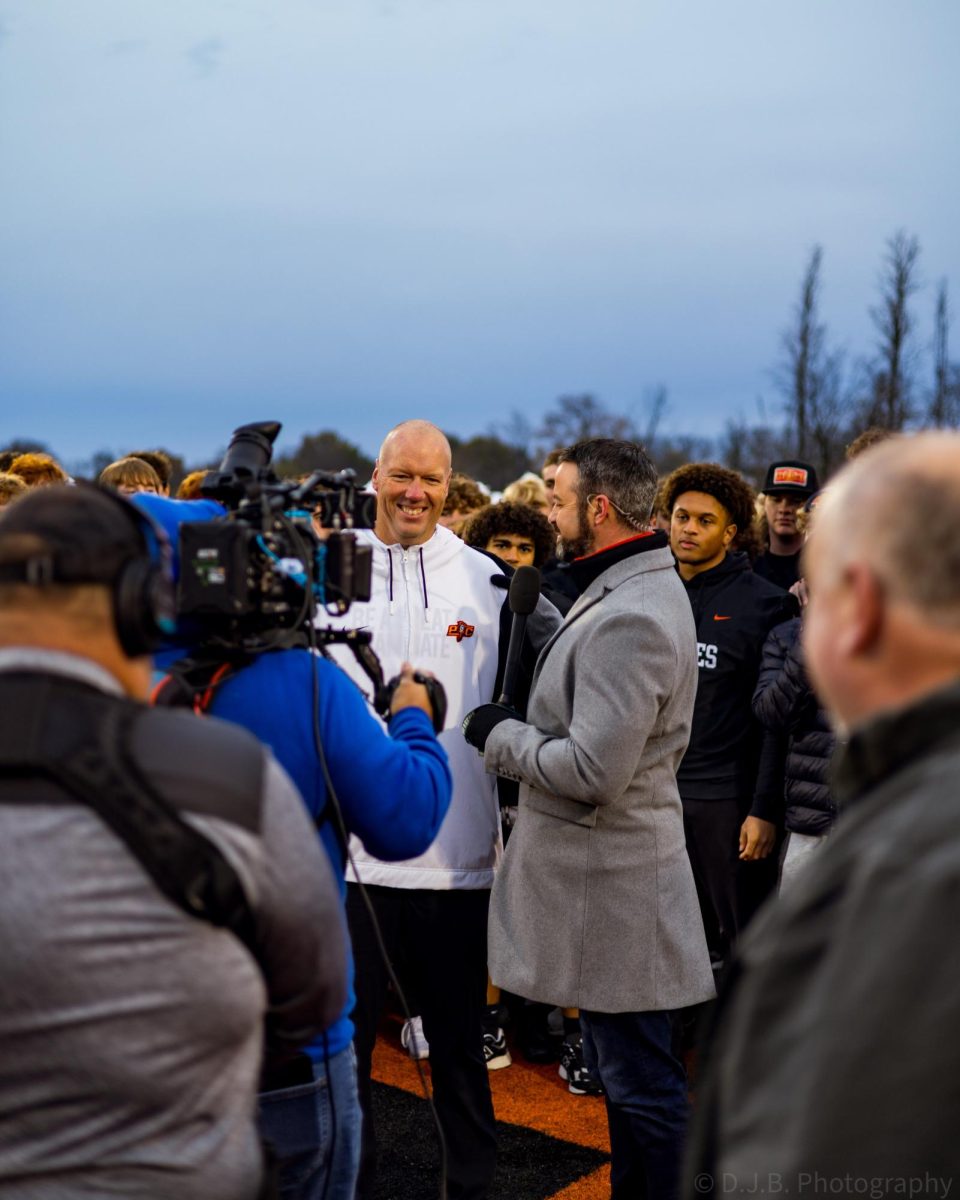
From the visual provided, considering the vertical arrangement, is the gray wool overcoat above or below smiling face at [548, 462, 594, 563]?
below

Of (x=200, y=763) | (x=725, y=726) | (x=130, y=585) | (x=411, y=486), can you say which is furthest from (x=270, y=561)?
(x=725, y=726)

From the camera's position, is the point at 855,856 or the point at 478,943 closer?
the point at 855,856

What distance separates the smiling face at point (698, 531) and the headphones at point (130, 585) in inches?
158

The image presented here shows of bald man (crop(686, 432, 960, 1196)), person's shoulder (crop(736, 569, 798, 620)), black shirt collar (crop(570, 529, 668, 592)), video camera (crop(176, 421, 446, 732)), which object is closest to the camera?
bald man (crop(686, 432, 960, 1196))

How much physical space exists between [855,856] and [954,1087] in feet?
0.78

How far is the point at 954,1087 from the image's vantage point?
1188 mm

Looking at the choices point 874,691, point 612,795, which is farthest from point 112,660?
point 612,795

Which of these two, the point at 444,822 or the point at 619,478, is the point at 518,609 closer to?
the point at 619,478

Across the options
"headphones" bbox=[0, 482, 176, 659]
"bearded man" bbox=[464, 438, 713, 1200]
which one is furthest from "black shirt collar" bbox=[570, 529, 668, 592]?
"headphones" bbox=[0, 482, 176, 659]

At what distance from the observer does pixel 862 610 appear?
4.54ft

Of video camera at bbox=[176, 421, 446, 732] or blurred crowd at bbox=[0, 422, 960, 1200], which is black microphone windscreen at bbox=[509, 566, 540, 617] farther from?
video camera at bbox=[176, 421, 446, 732]

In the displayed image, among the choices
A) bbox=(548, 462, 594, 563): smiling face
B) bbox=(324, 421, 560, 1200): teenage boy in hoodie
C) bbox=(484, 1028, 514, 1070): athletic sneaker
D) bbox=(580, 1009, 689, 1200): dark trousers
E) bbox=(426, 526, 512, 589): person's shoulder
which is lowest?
bbox=(484, 1028, 514, 1070): athletic sneaker

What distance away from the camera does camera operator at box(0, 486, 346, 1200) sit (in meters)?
1.59

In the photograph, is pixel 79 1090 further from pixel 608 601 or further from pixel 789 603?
pixel 789 603
